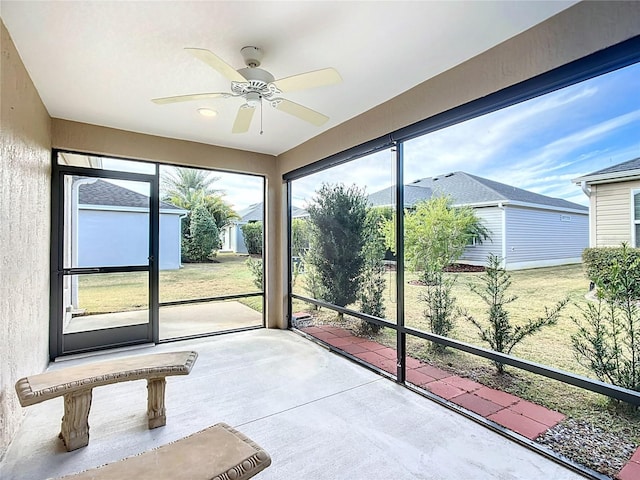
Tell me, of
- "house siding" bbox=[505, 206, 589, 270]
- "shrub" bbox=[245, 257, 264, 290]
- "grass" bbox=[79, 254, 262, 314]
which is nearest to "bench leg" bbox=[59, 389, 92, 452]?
"grass" bbox=[79, 254, 262, 314]

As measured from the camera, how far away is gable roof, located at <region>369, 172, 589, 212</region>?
222cm

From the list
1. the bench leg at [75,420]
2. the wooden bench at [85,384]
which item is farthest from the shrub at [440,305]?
the bench leg at [75,420]

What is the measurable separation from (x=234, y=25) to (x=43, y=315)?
3.25m

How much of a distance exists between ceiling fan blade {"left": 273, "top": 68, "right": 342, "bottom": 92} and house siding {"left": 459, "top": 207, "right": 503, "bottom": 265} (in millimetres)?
1491

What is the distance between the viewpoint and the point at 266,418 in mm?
2445

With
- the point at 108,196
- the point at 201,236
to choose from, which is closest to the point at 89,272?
the point at 108,196

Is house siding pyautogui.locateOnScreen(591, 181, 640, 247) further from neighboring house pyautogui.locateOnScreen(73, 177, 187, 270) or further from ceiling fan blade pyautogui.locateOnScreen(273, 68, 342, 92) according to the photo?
neighboring house pyautogui.locateOnScreen(73, 177, 187, 270)

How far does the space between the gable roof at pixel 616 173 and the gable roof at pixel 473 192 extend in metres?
0.17

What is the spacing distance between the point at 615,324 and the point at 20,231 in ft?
13.1

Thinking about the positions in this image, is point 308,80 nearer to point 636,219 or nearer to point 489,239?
point 489,239

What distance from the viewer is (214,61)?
6.06ft

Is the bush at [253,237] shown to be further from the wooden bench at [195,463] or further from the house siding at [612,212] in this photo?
the house siding at [612,212]

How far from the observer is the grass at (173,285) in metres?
3.91

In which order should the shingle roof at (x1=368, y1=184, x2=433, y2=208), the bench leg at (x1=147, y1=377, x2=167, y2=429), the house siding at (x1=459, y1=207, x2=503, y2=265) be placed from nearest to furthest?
the bench leg at (x1=147, y1=377, x2=167, y2=429) → the house siding at (x1=459, y1=207, x2=503, y2=265) → the shingle roof at (x1=368, y1=184, x2=433, y2=208)
